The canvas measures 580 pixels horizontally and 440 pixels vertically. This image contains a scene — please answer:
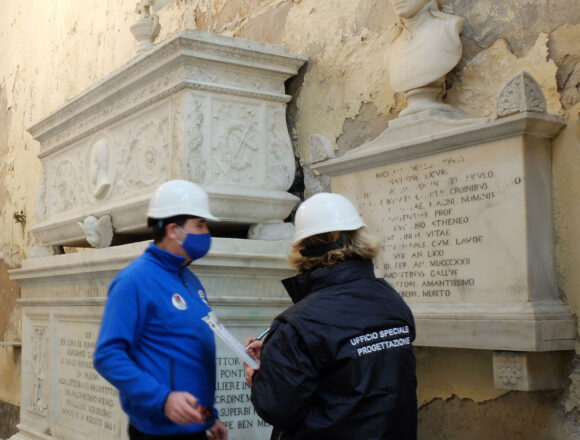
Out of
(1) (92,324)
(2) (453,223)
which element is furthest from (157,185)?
(2) (453,223)

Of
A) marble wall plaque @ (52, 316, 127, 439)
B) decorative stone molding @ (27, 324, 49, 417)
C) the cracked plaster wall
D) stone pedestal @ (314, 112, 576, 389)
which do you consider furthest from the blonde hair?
decorative stone molding @ (27, 324, 49, 417)

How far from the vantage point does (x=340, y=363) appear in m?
1.96

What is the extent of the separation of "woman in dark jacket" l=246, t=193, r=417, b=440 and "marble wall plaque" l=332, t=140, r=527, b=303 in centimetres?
84

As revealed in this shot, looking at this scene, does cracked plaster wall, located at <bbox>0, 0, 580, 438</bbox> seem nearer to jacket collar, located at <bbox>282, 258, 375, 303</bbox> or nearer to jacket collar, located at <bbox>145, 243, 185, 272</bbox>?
jacket collar, located at <bbox>282, 258, 375, 303</bbox>

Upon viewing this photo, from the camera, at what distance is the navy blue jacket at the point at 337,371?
1946 mm

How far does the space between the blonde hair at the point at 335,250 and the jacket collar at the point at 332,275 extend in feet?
0.08

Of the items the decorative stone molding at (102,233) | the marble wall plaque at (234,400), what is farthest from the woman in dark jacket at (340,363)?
the decorative stone molding at (102,233)

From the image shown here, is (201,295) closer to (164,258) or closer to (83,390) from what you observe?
(164,258)

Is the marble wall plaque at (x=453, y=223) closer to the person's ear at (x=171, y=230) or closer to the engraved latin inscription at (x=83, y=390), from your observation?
the person's ear at (x=171, y=230)

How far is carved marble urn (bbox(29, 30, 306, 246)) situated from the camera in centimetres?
383

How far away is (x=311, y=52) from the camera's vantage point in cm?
436

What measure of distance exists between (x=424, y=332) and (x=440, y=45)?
1.27 metres

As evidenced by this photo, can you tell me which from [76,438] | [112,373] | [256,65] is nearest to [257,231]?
[256,65]

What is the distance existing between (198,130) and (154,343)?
178 cm
